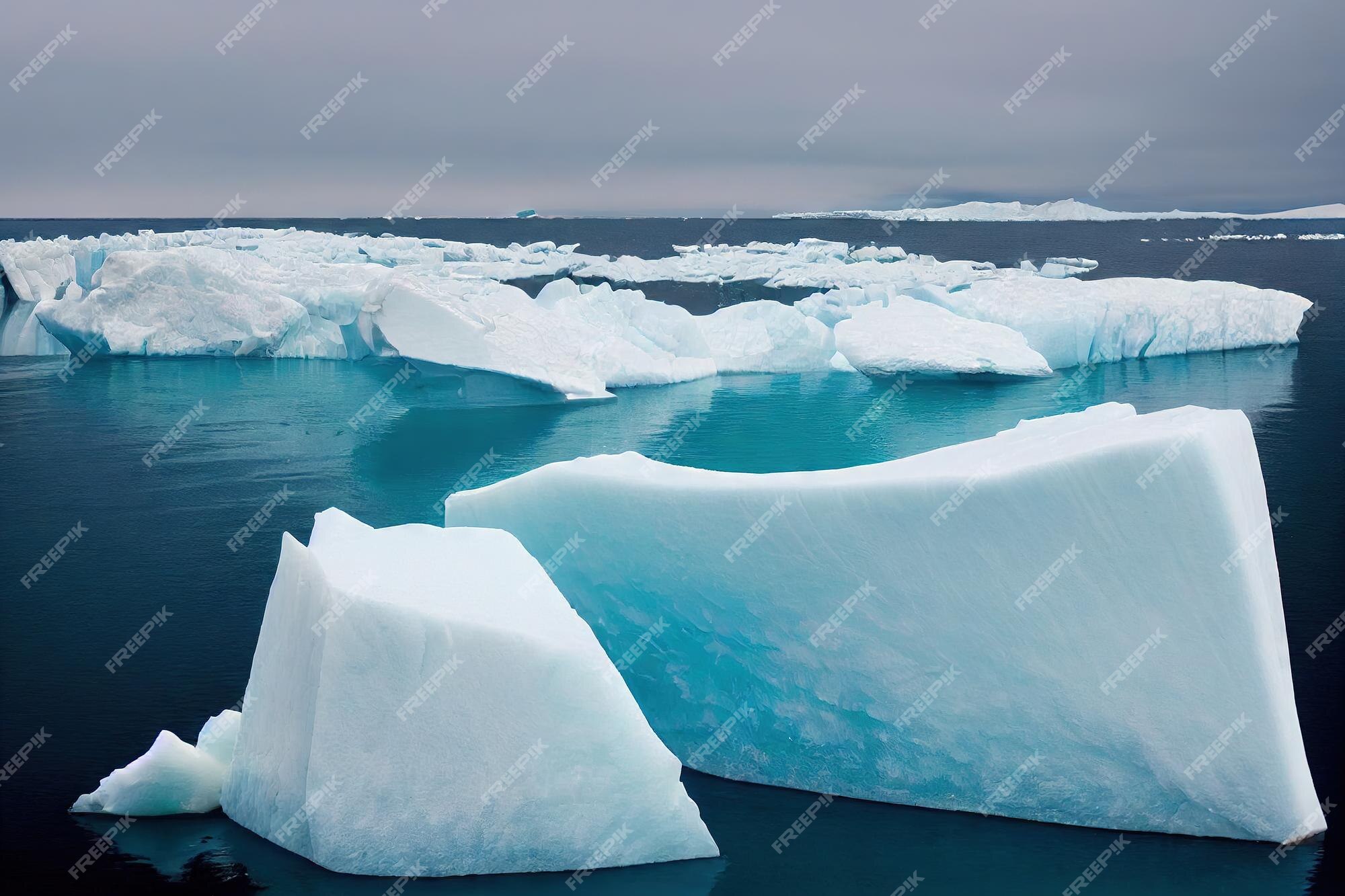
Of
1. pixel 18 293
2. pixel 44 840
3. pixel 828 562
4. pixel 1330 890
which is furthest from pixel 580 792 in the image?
pixel 18 293

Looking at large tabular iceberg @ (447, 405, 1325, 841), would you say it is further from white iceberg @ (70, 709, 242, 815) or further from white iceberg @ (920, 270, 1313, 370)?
white iceberg @ (920, 270, 1313, 370)

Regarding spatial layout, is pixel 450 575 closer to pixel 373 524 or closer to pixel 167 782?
pixel 167 782

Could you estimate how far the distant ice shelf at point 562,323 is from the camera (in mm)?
16000

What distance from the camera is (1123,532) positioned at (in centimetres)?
470

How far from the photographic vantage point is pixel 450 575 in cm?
489

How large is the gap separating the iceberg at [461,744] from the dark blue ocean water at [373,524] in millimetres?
149

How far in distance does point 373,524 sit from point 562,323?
7.44 m

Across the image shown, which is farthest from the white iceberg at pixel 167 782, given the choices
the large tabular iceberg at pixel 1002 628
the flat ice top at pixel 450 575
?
the large tabular iceberg at pixel 1002 628

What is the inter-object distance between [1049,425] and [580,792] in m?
3.09

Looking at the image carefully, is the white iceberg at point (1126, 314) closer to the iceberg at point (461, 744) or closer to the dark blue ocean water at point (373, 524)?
the dark blue ocean water at point (373, 524)

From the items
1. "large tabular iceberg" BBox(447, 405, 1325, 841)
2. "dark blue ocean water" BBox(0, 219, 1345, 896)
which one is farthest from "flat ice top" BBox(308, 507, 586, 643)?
"dark blue ocean water" BBox(0, 219, 1345, 896)

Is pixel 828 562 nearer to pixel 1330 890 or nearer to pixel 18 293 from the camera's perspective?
pixel 1330 890

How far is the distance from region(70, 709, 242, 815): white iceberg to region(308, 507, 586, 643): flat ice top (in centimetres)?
100

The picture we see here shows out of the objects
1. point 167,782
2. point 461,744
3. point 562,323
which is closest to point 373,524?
point 167,782
